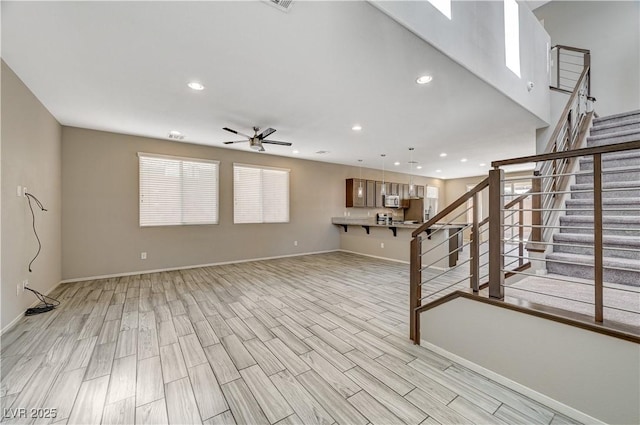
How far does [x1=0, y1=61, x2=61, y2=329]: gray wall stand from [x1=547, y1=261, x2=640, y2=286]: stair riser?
17.9 feet

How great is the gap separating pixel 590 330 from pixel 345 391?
4.96 feet

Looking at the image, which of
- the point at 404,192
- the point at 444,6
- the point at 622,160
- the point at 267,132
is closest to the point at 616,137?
the point at 622,160

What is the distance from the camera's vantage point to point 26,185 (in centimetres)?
304

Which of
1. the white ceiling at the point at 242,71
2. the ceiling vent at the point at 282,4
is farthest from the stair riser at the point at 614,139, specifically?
the ceiling vent at the point at 282,4

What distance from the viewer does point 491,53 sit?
2.93 m

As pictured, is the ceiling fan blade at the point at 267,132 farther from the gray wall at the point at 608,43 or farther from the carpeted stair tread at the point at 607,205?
the gray wall at the point at 608,43

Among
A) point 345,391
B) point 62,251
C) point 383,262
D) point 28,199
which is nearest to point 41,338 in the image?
point 28,199

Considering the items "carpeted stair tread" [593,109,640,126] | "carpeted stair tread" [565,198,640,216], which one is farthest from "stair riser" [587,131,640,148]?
"carpeted stair tread" [565,198,640,216]

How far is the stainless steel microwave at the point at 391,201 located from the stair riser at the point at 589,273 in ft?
20.2

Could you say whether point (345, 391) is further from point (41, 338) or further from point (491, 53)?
point (491, 53)

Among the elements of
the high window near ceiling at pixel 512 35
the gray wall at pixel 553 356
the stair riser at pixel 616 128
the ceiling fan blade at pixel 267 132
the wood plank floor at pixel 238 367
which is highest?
the high window near ceiling at pixel 512 35

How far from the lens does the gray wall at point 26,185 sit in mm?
2590

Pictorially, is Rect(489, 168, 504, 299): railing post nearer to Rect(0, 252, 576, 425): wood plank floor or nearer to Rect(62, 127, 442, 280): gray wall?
Rect(0, 252, 576, 425): wood plank floor

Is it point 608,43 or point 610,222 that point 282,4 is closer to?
point 610,222
